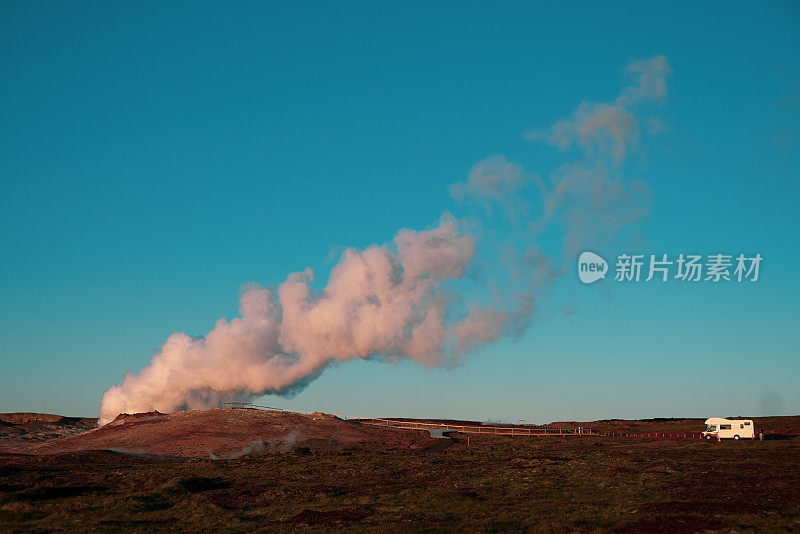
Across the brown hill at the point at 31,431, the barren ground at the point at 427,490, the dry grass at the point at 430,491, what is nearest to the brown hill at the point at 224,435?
the barren ground at the point at 427,490

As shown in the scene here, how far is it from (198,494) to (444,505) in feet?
79.0

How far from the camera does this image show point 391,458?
84188 mm

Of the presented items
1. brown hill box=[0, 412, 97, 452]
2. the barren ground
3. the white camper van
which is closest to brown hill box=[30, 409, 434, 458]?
the barren ground

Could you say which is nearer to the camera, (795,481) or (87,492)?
(795,481)

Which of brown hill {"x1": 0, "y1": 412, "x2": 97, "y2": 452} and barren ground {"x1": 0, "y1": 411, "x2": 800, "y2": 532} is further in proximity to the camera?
brown hill {"x1": 0, "y1": 412, "x2": 97, "y2": 452}

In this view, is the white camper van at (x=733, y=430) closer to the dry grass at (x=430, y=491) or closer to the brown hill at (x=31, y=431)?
the dry grass at (x=430, y=491)

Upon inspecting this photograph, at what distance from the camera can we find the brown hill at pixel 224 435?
9906 cm

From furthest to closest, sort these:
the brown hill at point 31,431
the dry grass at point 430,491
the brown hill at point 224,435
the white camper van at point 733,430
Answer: the brown hill at point 31,431
the brown hill at point 224,435
the white camper van at point 733,430
the dry grass at point 430,491

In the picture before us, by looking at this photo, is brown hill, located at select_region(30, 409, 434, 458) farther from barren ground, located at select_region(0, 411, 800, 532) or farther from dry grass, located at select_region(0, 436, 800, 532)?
dry grass, located at select_region(0, 436, 800, 532)

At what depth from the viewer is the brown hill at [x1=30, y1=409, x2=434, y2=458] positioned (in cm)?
9906

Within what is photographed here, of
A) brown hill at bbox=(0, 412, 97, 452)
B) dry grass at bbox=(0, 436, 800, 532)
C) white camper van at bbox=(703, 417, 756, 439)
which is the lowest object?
brown hill at bbox=(0, 412, 97, 452)

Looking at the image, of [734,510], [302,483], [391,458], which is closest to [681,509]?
[734,510]

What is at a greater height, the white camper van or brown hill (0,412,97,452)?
the white camper van

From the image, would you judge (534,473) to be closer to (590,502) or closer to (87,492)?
(590,502)
